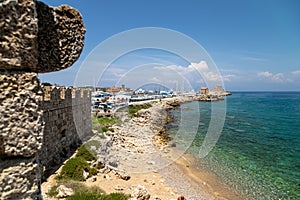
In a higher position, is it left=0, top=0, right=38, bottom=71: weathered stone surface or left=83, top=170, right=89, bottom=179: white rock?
left=0, top=0, right=38, bottom=71: weathered stone surface

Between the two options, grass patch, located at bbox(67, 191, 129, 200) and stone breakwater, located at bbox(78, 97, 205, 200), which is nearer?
grass patch, located at bbox(67, 191, 129, 200)

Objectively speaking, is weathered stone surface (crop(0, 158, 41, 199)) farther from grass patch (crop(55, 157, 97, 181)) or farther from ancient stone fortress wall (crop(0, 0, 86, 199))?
grass patch (crop(55, 157, 97, 181))

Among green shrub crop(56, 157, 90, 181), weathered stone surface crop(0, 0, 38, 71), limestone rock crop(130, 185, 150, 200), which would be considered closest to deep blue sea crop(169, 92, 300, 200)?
limestone rock crop(130, 185, 150, 200)

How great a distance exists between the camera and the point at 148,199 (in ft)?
24.9

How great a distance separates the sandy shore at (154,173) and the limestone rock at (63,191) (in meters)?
0.34

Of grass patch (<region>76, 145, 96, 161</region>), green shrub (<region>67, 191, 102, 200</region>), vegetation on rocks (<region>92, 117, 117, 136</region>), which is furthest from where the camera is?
vegetation on rocks (<region>92, 117, 117, 136</region>)

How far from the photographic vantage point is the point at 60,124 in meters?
8.30

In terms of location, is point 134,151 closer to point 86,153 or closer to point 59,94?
point 86,153

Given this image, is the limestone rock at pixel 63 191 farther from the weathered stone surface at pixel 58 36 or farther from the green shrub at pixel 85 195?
the weathered stone surface at pixel 58 36

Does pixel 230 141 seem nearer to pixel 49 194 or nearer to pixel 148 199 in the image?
pixel 148 199

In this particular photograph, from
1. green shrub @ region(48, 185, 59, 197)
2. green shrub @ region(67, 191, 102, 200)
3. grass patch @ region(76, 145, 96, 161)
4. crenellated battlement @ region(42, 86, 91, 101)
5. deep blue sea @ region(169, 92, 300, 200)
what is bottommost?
deep blue sea @ region(169, 92, 300, 200)

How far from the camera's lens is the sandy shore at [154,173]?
27.6 ft

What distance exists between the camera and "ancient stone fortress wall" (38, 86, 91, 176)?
711 centimetres

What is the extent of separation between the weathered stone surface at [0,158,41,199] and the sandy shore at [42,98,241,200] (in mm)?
→ 5197
